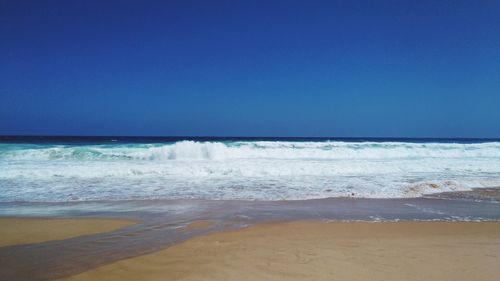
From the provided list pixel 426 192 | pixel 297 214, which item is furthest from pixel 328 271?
pixel 426 192

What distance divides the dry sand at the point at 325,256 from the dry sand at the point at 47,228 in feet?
5.16

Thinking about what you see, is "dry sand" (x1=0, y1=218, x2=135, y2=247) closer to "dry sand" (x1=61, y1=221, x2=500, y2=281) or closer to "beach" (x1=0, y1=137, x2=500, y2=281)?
"beach" (x1=0, y1=137, x2=500, y2=281)

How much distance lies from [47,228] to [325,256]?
3997mm

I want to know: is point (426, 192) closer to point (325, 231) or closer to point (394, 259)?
point (325, 231)

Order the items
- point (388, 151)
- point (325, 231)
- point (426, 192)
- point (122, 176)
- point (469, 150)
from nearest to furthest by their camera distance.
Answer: point (325, 231) < point (426, 192) < point (122, 176) < point (388, 151) < point (469, 150)

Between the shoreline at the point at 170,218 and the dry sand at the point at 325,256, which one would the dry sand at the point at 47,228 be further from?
the dry sand at the point at 325,256

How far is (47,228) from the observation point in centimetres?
516

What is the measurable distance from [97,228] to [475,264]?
4.85m

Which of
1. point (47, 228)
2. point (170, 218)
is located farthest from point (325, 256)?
point (47, 228)

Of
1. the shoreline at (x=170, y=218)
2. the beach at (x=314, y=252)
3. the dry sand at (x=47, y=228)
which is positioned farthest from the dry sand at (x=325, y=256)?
the dry sand at (x=47, y=228)

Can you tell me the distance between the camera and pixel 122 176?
11.6m

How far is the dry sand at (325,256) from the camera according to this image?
338 centimetres

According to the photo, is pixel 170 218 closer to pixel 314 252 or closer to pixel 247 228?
pixel 247 228

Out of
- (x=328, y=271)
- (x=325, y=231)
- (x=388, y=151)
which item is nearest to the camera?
(x=328, y=271)
